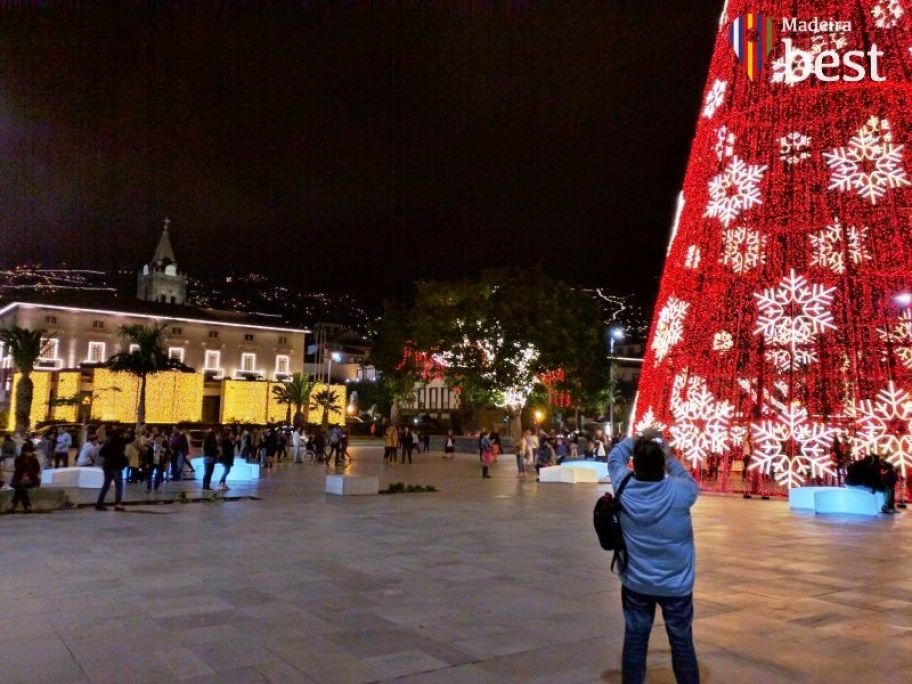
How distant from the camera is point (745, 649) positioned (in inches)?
206

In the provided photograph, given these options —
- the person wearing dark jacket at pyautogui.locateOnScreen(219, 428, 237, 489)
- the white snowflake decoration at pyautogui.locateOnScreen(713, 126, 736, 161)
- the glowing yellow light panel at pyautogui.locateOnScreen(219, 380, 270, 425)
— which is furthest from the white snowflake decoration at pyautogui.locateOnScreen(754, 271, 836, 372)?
the glowing yellow light panel at pyautogui.locateOnScreen(219, 380, 270, 425)

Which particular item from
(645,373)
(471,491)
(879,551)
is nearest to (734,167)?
(645,373)

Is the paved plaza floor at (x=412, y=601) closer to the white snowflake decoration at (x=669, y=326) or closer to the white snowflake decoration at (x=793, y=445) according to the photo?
the white snowflake decoration at (x=793, y=445)

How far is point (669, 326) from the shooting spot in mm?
16203

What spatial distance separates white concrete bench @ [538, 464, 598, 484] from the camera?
21578 mm

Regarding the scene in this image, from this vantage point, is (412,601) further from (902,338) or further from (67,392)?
(67,392)

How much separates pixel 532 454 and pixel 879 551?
Result: 1581 centimetres

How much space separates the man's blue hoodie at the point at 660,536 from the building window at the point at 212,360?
72.1 metres

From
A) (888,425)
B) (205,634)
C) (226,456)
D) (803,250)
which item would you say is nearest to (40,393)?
(226,456)

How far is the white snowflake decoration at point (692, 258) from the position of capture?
1570cm

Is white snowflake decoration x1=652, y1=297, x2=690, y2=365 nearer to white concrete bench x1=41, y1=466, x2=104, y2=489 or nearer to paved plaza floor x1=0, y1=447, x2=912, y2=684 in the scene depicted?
paved plaza floor x1=0, y1=447, x2=912, y2=684

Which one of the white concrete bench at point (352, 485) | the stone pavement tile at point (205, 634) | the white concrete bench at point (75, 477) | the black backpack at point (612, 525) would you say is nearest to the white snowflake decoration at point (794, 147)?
the white concrete bench at point (352, 485)

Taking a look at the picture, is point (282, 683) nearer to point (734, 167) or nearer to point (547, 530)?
point (547, 530)

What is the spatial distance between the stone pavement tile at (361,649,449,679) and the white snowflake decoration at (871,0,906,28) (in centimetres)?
1488
